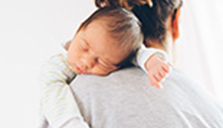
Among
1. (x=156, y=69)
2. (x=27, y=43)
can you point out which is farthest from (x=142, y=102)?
(x=27, y=43)

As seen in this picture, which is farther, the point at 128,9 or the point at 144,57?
the point at 128,9

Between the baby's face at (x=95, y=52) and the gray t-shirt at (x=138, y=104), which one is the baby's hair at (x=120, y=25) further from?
the gray t-shirt at (x=138, y=104)

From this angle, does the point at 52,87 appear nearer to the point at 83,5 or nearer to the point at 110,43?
the point at 110,43

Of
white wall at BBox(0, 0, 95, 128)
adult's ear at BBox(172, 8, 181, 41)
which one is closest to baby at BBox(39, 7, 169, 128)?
adult's ear at BBox(172, 8, 181, 41)

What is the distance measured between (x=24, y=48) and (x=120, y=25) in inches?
35.6

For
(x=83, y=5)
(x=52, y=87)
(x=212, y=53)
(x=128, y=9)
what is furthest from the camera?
(x=212, y=53)

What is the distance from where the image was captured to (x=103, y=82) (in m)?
0.75

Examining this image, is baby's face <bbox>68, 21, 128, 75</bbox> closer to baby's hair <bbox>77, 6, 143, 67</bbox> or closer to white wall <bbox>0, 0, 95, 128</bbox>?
baby's hair <bbox>77, 6, 143, 67</bbox>

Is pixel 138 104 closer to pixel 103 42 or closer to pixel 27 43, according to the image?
pixel 103 42

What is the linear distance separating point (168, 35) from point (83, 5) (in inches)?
35.2

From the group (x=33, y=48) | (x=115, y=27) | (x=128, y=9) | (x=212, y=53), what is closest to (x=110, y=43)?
(x=115, y=27)

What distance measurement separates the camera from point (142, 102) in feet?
2.38

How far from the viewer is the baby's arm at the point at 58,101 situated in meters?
0.73

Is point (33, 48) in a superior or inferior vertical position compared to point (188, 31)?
superior
